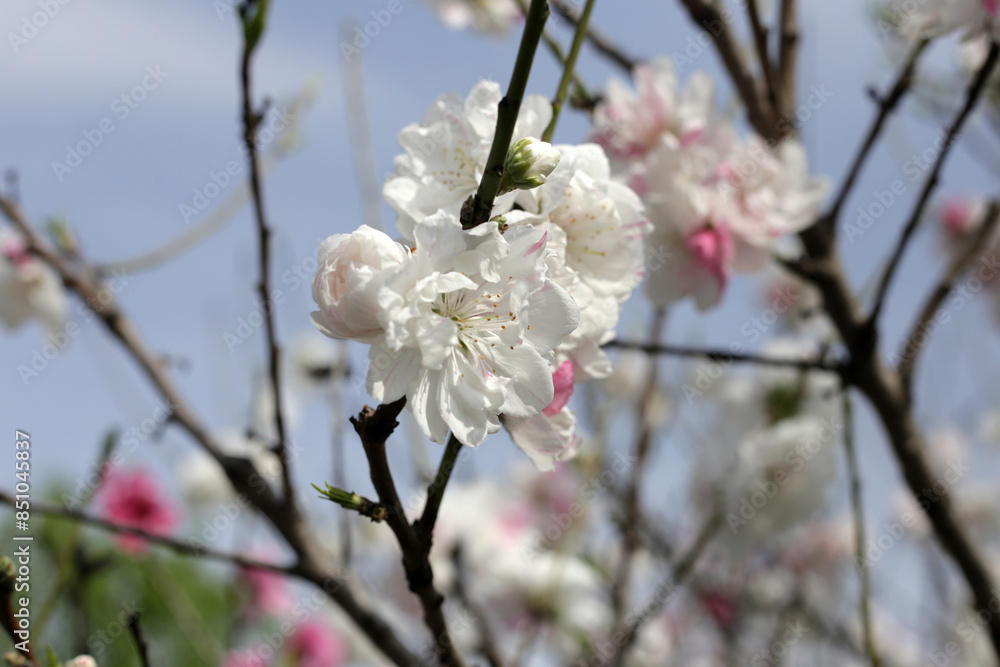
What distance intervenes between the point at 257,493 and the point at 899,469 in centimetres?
116

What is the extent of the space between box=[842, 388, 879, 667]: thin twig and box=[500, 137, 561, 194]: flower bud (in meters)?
0.86

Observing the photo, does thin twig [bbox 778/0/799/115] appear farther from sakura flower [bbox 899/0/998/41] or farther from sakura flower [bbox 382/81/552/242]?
sakura flower [bbox 382/81/552/242]

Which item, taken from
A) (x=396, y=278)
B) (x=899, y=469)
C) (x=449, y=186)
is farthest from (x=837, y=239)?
→ (x=396, y=278)

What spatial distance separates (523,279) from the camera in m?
0.61

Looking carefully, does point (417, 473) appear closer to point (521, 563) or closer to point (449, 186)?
point (521, 563)

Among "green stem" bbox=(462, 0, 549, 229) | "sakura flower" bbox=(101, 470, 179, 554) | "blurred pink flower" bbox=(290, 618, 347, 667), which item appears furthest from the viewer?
"blurred pink flower" bbox=(290, 618, 347, 667)

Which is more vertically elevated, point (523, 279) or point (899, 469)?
point (523, 279)

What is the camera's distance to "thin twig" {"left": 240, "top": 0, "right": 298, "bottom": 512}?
983mm

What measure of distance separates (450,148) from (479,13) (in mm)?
1573

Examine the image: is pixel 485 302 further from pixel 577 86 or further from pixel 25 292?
pixel 25 292

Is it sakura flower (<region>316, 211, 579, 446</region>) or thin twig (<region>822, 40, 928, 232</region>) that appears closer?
sakura flower (<region>316, 211, 579, 446</region>)

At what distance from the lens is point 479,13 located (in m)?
2.16

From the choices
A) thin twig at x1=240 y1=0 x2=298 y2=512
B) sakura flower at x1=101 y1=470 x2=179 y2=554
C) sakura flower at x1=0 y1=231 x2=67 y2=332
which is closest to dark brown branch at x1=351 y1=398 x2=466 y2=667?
thin twig at x1=240 y1=0 x2=298 y2=512

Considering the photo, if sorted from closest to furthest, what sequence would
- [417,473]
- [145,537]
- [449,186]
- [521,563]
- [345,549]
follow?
1. [449,186]
2. [145,537]
3. [345,549]
4. [417,473]
5. [521,563]
